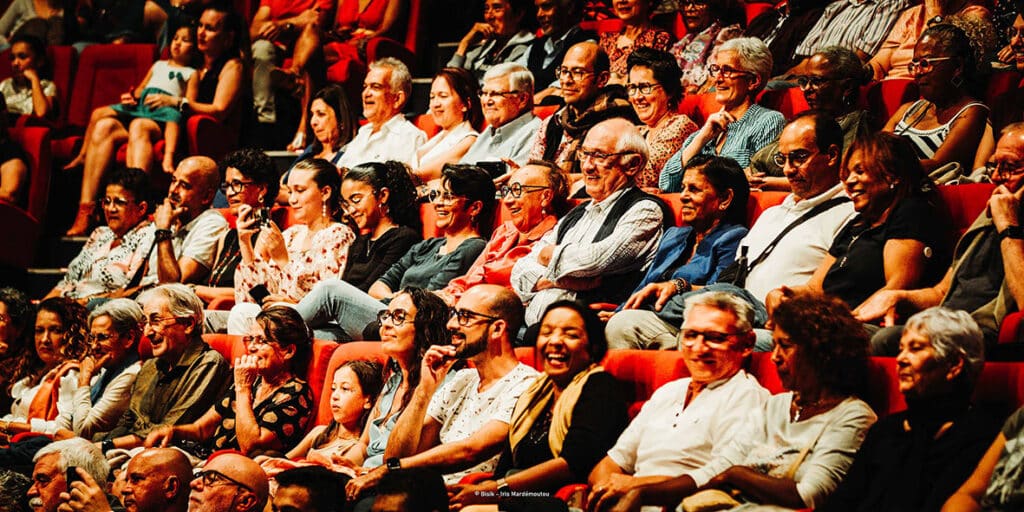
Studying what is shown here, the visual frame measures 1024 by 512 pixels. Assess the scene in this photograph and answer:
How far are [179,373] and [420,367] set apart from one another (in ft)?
3.51

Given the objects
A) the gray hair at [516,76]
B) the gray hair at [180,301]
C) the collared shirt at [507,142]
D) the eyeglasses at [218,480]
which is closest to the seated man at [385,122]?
the collared shirt at [507,142]

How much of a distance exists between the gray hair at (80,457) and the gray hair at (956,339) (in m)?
2.59

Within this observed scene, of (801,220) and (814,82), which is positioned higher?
(814,82)

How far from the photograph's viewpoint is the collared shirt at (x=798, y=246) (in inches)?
157

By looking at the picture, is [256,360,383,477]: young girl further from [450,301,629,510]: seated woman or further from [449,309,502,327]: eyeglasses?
[450,301,629,510]: seated woman

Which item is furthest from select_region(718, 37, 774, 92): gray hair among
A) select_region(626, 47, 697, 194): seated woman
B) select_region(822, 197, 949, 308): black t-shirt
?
select_region(822, 197, 949, 308): black t-shirt

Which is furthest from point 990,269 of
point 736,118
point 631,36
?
point 631,36

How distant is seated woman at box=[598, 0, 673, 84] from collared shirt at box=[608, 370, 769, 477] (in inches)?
104

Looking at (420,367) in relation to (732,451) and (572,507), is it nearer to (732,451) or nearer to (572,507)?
(572,507)

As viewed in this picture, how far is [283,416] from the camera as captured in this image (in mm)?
4492

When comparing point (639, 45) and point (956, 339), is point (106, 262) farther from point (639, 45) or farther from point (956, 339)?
point (956, 339)

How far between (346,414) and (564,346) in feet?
2.91

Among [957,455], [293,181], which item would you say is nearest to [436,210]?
[293,181]

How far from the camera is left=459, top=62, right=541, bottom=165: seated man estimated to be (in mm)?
5684
